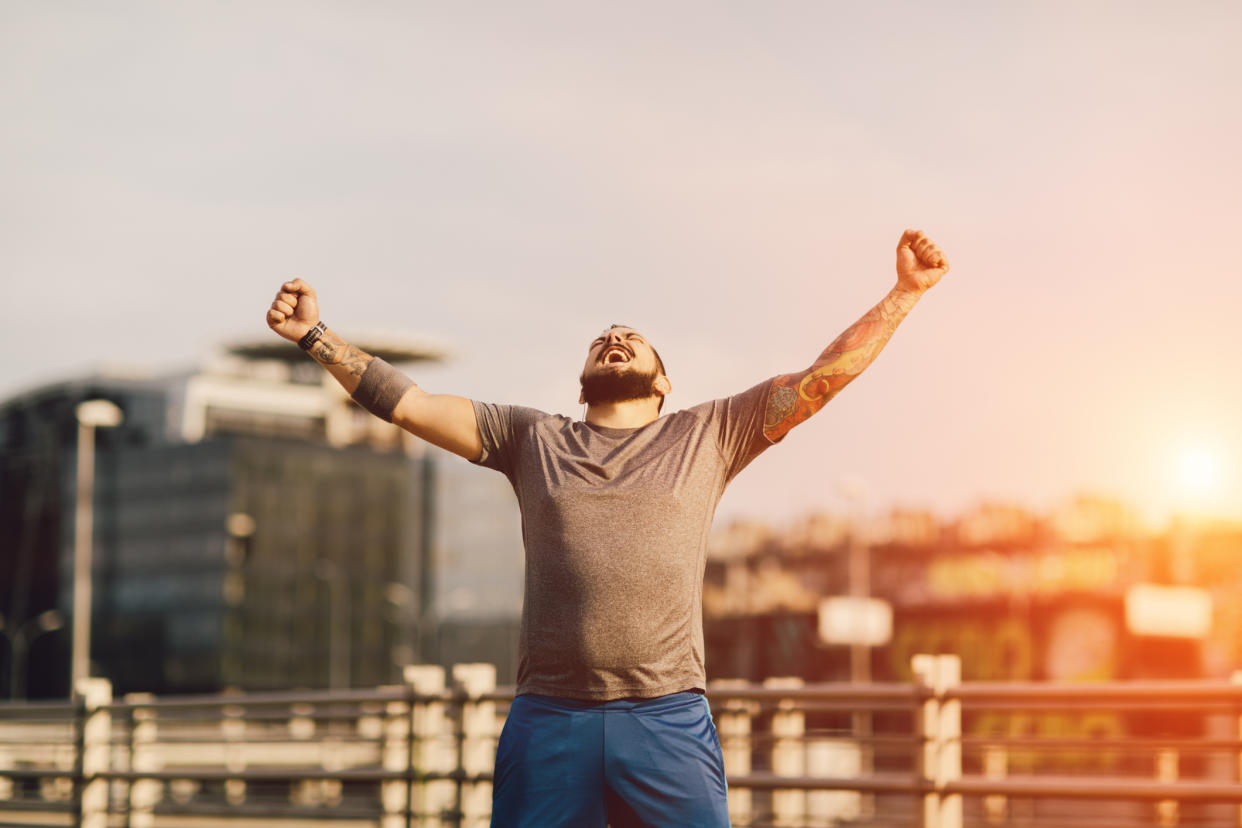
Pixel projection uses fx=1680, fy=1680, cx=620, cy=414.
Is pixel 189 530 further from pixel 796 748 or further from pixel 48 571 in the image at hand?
pixel 796 748

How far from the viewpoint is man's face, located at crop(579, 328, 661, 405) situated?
4.09 meters

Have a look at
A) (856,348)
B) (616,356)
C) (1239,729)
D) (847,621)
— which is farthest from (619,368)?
(847,621)

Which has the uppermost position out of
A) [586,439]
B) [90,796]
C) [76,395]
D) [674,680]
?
[76,395]

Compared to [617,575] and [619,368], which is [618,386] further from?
[617,575]

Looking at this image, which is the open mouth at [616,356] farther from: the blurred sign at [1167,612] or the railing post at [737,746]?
the blurred sign at [1167,612]

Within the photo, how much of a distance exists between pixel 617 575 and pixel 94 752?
7.27 m

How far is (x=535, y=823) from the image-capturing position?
384cm

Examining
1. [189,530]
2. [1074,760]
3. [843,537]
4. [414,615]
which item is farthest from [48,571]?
[1074,760]

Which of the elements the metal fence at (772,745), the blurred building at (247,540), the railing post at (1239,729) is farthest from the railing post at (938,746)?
the blurred building at (247,540)

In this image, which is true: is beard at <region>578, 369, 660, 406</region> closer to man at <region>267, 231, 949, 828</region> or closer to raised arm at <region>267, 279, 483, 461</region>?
man at <region>267, 231, 949, 828</region>

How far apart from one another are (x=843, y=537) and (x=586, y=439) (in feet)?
307

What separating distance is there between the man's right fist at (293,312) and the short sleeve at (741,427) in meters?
1.09

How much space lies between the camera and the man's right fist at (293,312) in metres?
4.41

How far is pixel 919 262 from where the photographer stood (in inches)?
172
